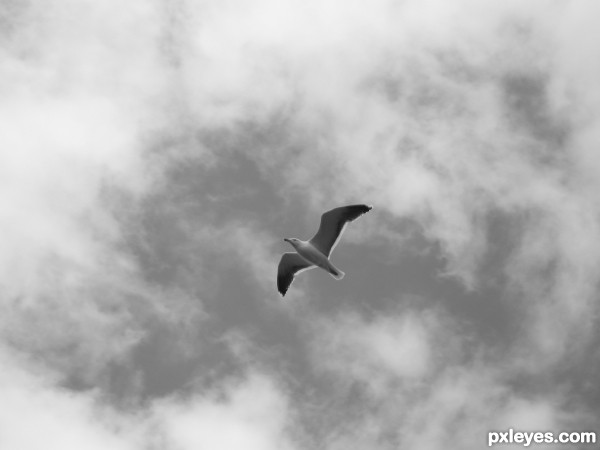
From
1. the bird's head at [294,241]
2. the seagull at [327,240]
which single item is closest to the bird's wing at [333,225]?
the seagull at [327,240]

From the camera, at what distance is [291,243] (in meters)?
30.0

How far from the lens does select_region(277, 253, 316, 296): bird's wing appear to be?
102 ft

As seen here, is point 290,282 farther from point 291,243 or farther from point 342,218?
point 342,218

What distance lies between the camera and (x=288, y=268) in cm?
3144

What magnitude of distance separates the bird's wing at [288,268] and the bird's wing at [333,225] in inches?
68.7

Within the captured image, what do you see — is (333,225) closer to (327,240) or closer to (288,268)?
(327,240)

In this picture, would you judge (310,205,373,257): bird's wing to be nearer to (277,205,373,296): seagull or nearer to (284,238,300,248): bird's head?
(277,205,373,296): seagull

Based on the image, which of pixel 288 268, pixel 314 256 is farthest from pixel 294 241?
pixel 288 268

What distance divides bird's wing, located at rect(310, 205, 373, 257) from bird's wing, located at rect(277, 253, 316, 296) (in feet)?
5.73

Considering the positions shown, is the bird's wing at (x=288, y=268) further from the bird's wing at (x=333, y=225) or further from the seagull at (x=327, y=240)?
the bird's wing at (x=333, y=225)

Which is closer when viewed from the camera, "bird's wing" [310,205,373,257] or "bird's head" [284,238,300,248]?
"bird's wing" [310,205,373,257]

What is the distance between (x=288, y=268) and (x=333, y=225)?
3.50 m

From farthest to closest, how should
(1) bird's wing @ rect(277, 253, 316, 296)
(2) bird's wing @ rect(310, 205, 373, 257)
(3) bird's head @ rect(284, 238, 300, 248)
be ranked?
(1) bird's wing @ rect(277, 253, 316, 296)
(3) bird's head @ rect(284, 238, 300, 248)
(2) bird's wing @ rect(310, 205, 373, 257)

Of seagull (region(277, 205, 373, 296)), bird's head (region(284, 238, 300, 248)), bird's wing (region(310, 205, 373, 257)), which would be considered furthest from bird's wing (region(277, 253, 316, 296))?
bird's wing (region(310, 205, 373, 257))
